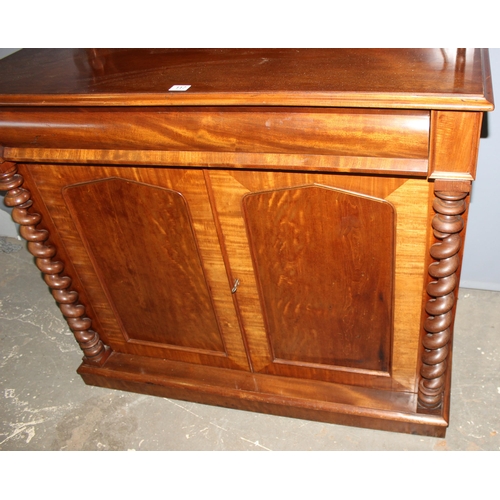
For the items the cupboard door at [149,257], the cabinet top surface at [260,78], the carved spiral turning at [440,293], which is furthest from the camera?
the cupboard door at [149,257]

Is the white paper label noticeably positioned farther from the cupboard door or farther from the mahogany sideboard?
the cupboard door

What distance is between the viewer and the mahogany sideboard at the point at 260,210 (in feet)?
4.09

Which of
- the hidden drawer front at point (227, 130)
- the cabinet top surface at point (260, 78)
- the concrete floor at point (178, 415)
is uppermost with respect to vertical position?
the cabinet top surface at point (260, 78)

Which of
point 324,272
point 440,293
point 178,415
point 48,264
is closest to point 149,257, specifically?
Result: point 48,264

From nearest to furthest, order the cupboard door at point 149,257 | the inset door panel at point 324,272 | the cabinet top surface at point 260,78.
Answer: the cabinet top surface at point 260,78, the inset door panel at point 324,272, the cupboard door at point 149,257

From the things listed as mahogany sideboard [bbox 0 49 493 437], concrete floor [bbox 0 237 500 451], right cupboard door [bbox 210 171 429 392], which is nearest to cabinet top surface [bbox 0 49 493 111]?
mahogany sideboard [bbox 0 49 493 437]

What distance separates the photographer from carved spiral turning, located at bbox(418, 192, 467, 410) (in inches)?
51.1

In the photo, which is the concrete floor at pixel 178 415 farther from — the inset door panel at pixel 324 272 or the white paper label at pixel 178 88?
the white paper label at pixel 178 88

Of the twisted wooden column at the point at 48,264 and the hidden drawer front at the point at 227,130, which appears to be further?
the twisted wooden column at the point at 48,264

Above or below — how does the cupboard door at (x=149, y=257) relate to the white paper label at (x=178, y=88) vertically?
below

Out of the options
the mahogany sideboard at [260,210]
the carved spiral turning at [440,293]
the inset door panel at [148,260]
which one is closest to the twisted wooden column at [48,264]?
the mahogany sideboard at [260,210]

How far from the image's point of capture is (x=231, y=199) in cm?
148

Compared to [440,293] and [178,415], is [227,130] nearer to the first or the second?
[440,293]
